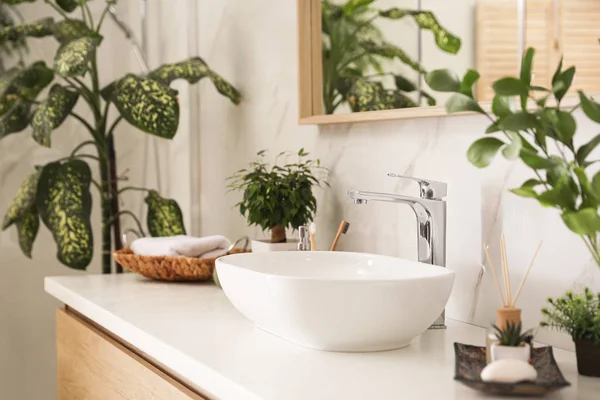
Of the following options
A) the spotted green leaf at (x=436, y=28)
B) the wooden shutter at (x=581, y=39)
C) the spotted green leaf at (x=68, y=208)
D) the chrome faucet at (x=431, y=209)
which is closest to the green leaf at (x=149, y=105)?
the spotted green leaf at (x=68, y=208)

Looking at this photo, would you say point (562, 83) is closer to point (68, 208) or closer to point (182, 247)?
point (182, 247)

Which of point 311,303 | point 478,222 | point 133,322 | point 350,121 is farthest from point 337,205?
point 311,303

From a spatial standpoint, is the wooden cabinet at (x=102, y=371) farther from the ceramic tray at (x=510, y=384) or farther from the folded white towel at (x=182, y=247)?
the ceramic tray at (x=510, y=384)

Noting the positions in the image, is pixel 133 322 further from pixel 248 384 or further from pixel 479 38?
pixel 479 38

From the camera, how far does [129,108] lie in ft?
7.09

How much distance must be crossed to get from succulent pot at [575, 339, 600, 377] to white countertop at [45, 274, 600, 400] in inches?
0.6

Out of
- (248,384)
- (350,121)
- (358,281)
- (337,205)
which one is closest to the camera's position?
(248,384)

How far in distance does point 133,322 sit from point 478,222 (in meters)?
0.63

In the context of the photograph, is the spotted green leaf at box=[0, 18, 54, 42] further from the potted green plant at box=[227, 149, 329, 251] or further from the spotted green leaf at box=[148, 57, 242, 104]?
the potted green plant at box=[227, 149, 329, 251]

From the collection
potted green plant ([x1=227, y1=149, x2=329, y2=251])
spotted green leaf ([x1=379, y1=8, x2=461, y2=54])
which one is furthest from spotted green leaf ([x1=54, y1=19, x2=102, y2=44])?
spotted green leaf ([x1=379, y1=8, x2=461, y2=54])

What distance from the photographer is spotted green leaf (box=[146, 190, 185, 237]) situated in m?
2.34

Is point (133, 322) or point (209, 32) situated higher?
point (209, 32)

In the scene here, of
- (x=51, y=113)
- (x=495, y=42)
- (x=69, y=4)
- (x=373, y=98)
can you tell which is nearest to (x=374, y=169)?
(x=373, y=98)

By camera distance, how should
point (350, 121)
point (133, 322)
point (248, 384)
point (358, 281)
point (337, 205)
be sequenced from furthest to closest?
point (337, 205)
point (350, 121)
point (133, 322)
point (358, 281)
point (248, 384)
